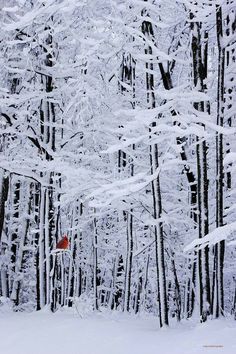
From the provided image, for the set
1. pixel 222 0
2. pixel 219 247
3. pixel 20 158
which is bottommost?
pixel 219 247

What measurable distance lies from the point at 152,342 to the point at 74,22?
5617 mm

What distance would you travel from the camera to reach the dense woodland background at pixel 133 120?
23.9 feet

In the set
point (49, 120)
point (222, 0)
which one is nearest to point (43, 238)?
point (49, 120)

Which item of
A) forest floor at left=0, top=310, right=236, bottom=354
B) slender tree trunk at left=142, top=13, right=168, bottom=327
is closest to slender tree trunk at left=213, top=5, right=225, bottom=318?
forest floor at left=0, top=310, right=236, bottom=354

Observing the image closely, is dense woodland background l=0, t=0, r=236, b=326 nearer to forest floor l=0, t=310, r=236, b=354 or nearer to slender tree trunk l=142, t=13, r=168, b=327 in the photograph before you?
slender tree trunk l=142, t=13, r=168, b=327

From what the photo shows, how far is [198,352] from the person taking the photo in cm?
510

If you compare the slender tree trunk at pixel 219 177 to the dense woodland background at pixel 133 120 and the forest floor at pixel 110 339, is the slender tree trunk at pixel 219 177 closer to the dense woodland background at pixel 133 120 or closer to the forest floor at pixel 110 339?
the dense woodland background at pixel 133 120

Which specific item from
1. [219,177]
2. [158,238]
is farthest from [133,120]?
[219,177]

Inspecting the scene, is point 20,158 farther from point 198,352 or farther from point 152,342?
point 198,352

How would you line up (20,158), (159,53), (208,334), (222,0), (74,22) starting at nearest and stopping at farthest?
(208,334)
(222,0)
(159,53)
(74,22)
(20,158)

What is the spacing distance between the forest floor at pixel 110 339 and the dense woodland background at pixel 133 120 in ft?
3.32

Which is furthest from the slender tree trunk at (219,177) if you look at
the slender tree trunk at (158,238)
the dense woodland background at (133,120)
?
the slender tree trunk at (158,238)

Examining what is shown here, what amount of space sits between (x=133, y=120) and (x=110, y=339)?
18.7ft

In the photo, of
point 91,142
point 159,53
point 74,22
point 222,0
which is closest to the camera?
point 222,0
